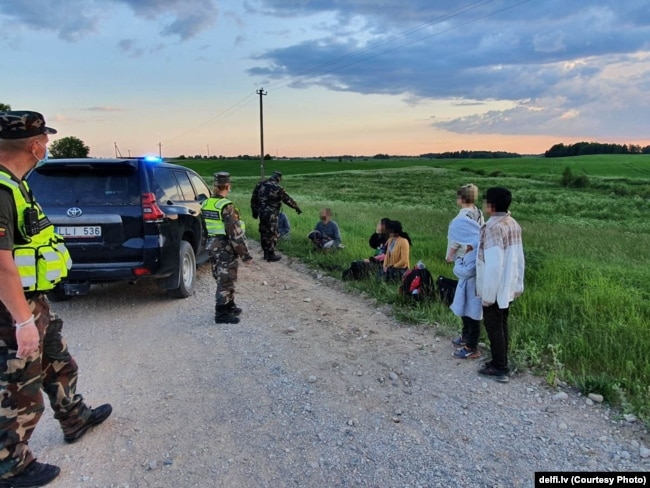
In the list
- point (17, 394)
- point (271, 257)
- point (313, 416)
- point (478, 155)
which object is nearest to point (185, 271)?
point (271, 257)

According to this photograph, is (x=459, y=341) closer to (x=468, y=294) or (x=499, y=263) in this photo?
(x=468, y=294)

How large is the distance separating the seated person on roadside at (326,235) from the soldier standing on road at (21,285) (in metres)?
6.88

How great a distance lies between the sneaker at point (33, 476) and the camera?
259 cm

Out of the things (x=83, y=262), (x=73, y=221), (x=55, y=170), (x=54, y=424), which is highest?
(x=55, y=170)

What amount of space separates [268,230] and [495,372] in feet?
20.2

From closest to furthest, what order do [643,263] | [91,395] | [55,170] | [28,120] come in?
[28,120] → [91,395] → [55,170] → [643,263]

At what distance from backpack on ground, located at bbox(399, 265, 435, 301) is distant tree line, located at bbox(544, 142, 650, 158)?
109 m

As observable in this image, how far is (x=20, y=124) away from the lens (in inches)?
98.6

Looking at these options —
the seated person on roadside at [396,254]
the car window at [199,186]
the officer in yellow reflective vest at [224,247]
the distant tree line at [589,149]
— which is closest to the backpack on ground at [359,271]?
the seated person on roadside at [396,254]

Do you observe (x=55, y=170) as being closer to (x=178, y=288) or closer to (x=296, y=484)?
(x=178, y=288)

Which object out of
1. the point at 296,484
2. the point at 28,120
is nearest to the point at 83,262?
the point at 28,120

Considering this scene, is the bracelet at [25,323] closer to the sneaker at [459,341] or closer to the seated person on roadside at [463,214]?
the seated person on roadside at [463,214]

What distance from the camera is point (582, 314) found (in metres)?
5.16

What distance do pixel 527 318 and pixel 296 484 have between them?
3530 millimetres
